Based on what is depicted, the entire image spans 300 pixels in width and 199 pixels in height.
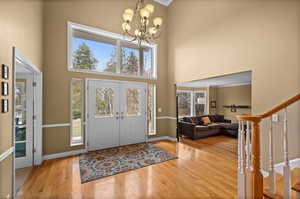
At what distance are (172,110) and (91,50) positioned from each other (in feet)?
11.2

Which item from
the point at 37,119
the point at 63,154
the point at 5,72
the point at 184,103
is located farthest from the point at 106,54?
the point at 184,103

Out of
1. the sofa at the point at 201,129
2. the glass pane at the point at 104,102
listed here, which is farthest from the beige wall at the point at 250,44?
the glass pane at the point at 104,102

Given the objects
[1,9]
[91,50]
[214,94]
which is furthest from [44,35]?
[214,94]

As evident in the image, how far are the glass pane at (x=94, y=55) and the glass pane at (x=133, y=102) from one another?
2.91 feet

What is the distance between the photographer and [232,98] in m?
7.32

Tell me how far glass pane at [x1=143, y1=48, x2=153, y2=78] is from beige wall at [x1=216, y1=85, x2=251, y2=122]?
192 inches

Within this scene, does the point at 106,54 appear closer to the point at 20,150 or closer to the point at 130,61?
the point at 130,61

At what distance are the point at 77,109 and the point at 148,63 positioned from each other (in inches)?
115

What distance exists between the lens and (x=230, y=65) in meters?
3.29

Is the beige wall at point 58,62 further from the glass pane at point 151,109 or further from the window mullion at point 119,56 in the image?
the glass pane at point 151,109

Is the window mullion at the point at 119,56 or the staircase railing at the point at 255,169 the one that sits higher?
the window mullion at the point at 119,56

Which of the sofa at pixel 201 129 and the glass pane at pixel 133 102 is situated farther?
the sofa at pixel 201 129

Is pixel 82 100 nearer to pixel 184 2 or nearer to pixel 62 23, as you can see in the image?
pixel 62 23

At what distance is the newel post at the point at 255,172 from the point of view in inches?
59.3
